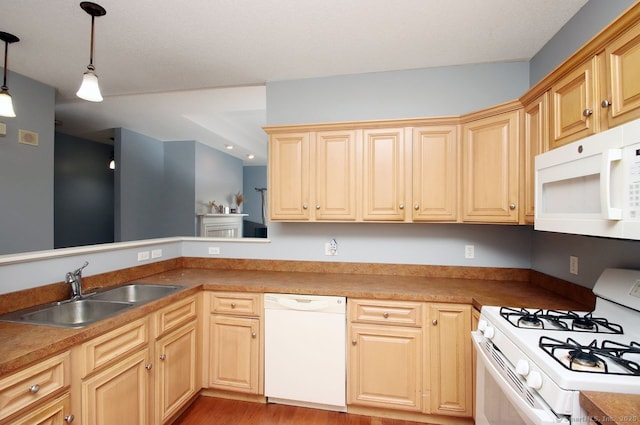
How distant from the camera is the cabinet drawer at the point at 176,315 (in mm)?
1772

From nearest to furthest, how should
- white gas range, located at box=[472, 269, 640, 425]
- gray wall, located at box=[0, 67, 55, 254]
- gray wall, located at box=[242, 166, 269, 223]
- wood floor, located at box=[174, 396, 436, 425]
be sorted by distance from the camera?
white gas range, located at box=[472, 269, 640, 425] < wood floor, located at box=[174, 396, 436, 425] < gray wall, located at box=[0, 67, 55, 254] < gray wall, located at box=[242, 166, 269, 223]

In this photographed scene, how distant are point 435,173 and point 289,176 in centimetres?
113

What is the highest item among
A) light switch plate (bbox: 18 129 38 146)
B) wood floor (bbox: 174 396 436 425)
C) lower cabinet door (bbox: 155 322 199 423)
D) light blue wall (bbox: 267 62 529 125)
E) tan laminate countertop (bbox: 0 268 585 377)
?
light blue wall (bbox: 267 62 529 125)

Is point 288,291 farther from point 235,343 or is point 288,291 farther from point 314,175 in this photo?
point 314,175

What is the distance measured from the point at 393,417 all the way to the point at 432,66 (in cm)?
268

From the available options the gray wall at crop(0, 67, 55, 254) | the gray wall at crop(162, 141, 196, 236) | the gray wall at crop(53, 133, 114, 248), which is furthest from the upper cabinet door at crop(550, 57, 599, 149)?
the gray wall at crop(53, 133, 114, 248)

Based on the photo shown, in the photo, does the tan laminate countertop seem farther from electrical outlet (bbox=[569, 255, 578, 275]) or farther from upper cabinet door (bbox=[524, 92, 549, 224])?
upper cabinet door (bbox=[524, 92, 549, 224])

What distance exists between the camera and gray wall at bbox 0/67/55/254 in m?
2.54

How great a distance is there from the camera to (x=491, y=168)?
196 centimetres

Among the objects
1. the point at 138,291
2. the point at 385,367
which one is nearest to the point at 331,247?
the point at 385,367

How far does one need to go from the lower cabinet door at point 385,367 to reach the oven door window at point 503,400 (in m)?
0.40

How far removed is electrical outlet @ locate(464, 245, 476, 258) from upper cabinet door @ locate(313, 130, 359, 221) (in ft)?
3.18

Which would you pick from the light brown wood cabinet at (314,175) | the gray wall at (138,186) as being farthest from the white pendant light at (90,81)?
the gray wall at (138,186)

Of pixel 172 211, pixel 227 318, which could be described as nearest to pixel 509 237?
pixel 227 318
